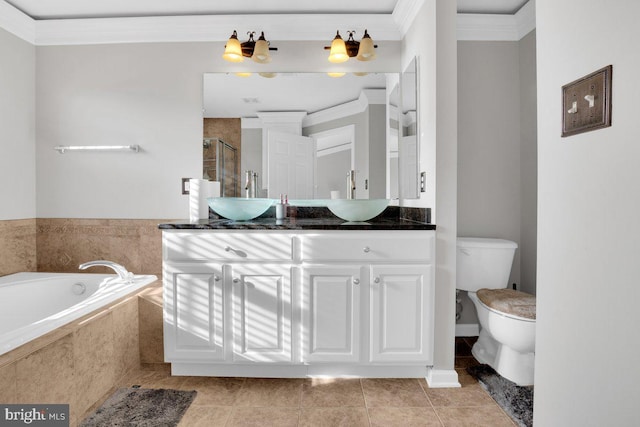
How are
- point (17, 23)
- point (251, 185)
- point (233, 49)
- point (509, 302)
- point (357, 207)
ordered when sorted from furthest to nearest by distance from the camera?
point (251, 185) < point (17, 23) < point (233, 49) < point (357, 207) < point (509, 302)

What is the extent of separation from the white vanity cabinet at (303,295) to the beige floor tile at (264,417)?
0.82 feet

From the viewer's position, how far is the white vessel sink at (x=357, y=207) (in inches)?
86.8

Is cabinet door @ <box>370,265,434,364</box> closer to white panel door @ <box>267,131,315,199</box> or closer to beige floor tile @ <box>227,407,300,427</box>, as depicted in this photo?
beige floor tile @ <box>227,407,300,427</box>

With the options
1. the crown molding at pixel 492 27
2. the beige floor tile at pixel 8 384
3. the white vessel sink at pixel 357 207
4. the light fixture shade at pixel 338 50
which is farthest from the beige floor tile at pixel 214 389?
the crown molding at pixel 492 27

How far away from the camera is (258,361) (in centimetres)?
194

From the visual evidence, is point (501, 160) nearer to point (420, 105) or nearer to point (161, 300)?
point (420, 105)

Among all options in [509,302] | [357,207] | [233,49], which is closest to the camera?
[509,302]

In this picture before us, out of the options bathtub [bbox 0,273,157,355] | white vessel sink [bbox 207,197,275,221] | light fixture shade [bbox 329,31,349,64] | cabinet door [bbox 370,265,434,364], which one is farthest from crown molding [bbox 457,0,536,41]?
bathtub [bbox 0,273,157,355]

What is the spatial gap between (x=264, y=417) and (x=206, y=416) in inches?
11.1

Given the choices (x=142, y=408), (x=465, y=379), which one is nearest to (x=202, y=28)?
(x=142, y=408)

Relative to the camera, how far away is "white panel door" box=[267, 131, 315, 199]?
256cm

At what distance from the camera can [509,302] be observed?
6.30 ft

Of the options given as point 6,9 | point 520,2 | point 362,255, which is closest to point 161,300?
point 362,255

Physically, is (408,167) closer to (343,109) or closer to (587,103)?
(343,109)
